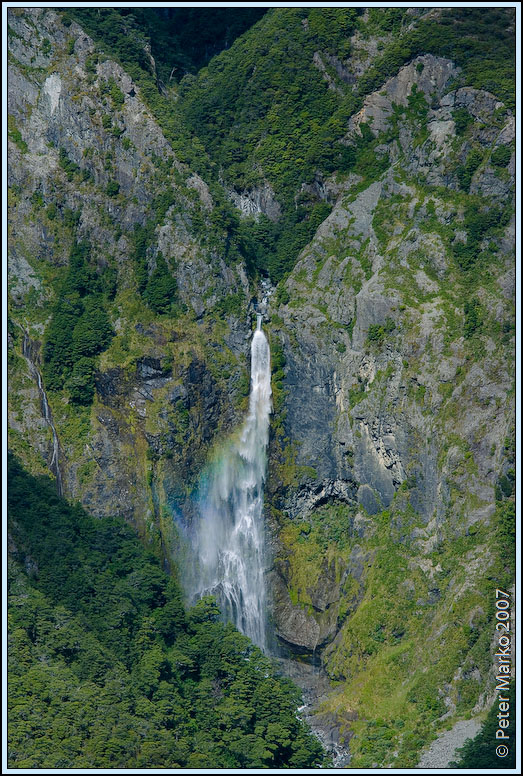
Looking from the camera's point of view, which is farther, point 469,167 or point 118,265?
point 118,265

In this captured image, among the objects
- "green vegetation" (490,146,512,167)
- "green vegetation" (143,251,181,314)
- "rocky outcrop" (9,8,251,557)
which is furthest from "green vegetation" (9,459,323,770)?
"green vegetation" (490,146,512,167)

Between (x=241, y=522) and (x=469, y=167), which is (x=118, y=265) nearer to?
(x=241, y=522)

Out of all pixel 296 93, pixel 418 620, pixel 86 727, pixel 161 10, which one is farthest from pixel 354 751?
pixel 161 10

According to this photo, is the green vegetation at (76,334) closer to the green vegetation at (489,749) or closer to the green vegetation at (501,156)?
the green vegetation at (501,156)

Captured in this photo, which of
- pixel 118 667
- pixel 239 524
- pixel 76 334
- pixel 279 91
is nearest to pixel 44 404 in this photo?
pixel 76 334

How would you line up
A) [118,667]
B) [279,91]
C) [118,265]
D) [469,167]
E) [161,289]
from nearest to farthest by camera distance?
[118,667] → [469,167] → [161,289] → [118,265] → [279,91]

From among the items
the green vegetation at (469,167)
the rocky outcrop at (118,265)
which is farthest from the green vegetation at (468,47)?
the rocky outcrop at (118,265)
